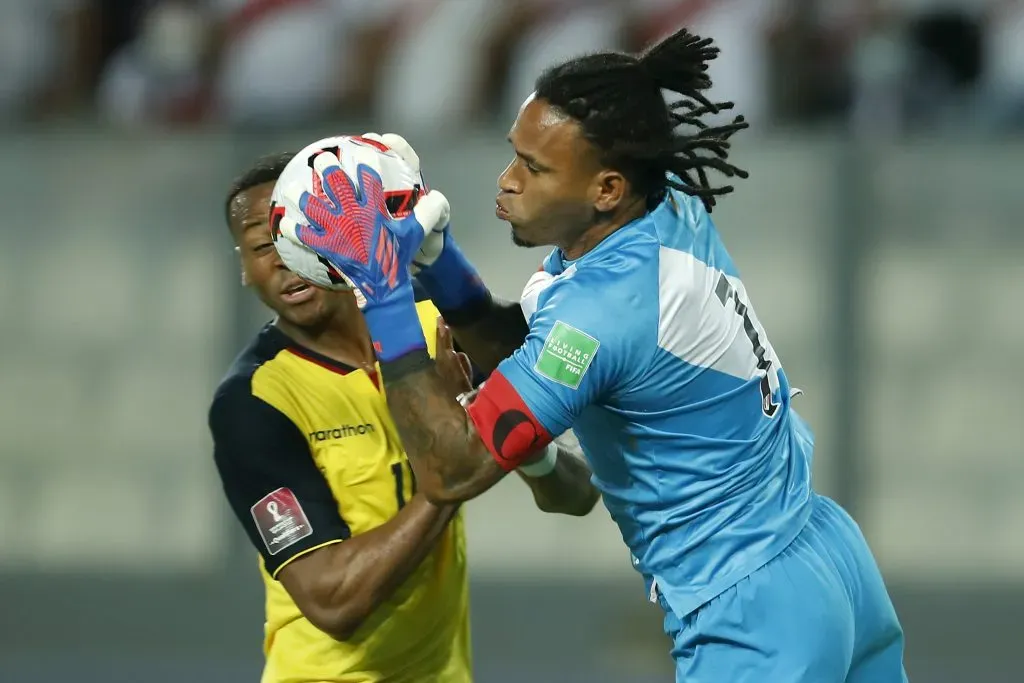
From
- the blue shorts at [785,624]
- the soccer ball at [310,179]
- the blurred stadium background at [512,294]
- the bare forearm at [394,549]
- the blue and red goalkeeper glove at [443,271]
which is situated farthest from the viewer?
the blurred stadium background at [512,294]

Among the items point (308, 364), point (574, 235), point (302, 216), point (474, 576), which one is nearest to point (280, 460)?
point (308, 364)

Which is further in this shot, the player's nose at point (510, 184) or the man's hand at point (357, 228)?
the player's nose at point (510, 184)

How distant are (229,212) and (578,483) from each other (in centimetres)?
118

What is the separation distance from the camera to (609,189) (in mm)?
3529

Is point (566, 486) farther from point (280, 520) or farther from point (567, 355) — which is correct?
point (567, 355)

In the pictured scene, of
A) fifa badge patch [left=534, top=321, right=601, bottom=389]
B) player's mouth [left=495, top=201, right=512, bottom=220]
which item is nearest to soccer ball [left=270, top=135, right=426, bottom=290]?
player's mouth [left=495, top=201, right=512, bottom=220]

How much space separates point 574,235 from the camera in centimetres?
359

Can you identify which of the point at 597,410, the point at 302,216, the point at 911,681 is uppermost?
the point at 302,216

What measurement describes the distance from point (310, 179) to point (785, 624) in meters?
1.45

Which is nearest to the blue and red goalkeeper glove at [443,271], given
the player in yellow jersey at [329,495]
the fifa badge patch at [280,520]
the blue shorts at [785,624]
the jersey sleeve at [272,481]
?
the player in yellow jersey at [329,495]

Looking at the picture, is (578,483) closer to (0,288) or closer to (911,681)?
(911,681)

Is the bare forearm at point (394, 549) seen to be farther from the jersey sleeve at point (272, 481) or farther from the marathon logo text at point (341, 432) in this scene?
the marathon logo text at point (341, 432)

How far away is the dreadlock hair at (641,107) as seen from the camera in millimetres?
3482

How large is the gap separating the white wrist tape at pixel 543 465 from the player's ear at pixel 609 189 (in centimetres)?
79
